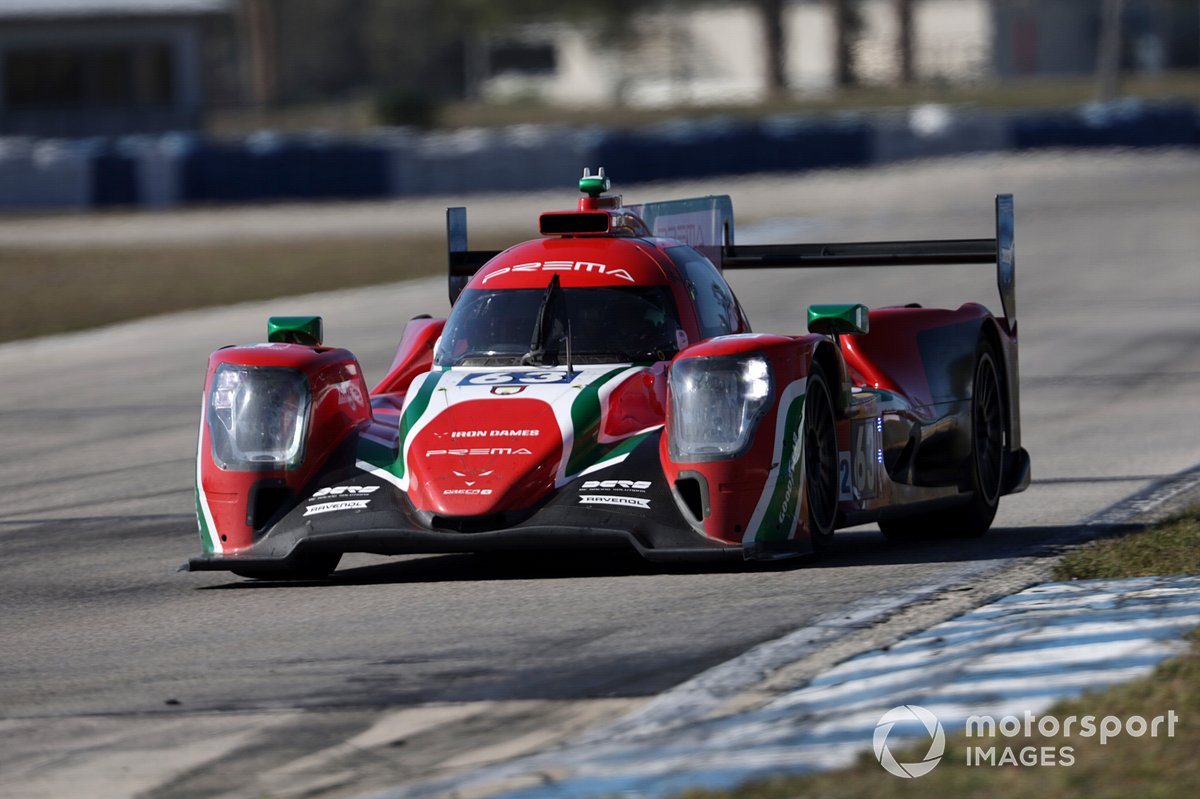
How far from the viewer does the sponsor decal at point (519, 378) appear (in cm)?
880

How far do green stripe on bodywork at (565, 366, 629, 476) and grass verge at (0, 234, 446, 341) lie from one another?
52.5 ft

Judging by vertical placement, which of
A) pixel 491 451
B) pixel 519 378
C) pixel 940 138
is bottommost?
pixel 491 451

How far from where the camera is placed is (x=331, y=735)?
5.85 metres

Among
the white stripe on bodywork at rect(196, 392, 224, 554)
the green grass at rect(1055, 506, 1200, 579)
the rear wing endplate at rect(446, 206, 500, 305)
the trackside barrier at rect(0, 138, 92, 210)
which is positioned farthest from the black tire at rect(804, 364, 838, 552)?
the trackside barrier at rect(0, 138, 92, 210)

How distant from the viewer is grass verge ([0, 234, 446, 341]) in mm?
26094

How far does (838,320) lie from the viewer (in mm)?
9242

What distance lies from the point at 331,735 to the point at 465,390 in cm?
310

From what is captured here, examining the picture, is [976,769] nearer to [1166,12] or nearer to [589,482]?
[589,482]

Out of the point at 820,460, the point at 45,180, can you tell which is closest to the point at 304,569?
the point at 820,460

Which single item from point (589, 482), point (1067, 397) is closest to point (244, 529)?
point (589, 482)

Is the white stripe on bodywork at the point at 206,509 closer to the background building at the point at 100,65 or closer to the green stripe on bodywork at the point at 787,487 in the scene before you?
the green stripe on bodywork at the point at 787,487

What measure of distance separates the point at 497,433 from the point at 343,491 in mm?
686

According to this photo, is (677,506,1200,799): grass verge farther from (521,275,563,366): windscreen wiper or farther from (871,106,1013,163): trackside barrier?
(871,106,1013,163): trackside barrier

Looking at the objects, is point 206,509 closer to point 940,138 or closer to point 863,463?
point 863,463
